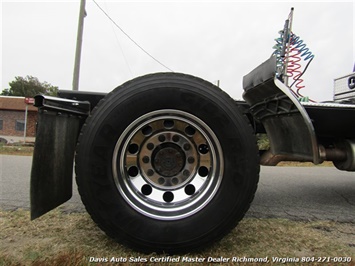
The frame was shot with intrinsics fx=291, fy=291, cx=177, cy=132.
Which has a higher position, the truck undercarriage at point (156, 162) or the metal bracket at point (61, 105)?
the metal bracket at point (61, 105)

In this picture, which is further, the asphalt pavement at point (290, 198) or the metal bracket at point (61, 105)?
the asphalt pavement at point (290, 198)

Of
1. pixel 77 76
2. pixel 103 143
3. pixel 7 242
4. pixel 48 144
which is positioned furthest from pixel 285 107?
pixel 77 76

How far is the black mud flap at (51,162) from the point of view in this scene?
74.4 inches

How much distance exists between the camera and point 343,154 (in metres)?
2.99

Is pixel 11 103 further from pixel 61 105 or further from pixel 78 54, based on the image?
pixel 61 105

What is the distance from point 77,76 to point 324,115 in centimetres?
1211

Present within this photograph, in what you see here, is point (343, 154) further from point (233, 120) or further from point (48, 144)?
point (48, 144)

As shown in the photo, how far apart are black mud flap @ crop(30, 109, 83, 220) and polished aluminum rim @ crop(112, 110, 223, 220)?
0.44 meters

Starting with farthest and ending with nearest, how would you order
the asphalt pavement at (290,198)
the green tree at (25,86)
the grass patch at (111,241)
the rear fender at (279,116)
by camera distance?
the green tree at (25,86) < the asphalt pavement at (290,198) < the rear fender at (279,116) < the grass patch at (111,241)

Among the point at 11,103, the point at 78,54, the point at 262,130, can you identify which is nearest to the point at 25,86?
the point at 11,103

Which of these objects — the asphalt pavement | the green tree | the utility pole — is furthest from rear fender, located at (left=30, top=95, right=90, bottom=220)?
the green tree

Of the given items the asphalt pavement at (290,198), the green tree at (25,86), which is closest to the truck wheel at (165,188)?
the asphalt pavement at (290,198)

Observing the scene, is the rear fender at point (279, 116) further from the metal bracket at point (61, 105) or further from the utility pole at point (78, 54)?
the utility pole at point (78, 54)

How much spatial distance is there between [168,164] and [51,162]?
0.80 m
